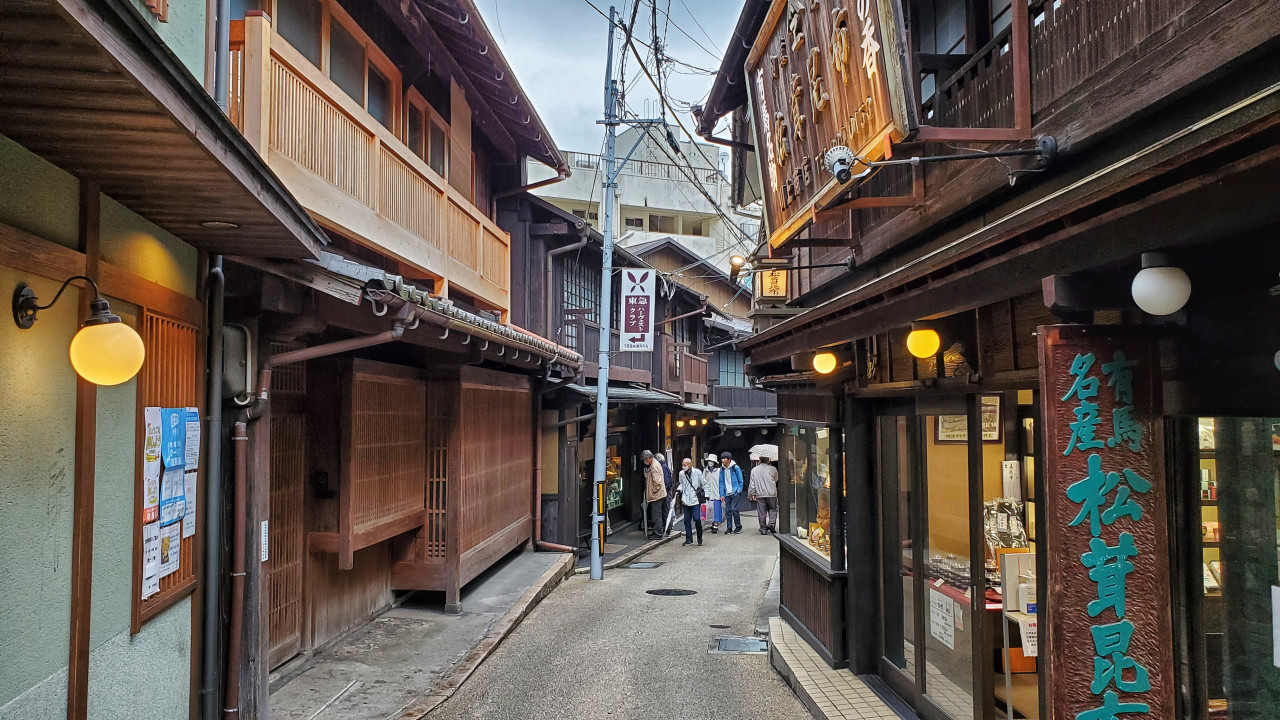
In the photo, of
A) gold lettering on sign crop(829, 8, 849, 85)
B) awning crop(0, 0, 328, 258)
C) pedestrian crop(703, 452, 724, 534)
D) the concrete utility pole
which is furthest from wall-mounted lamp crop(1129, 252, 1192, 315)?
pedestrian crop(703, 452, 724, 534)

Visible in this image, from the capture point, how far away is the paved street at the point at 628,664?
910cm

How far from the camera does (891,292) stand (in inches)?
242

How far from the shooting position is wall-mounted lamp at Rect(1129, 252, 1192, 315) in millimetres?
3627

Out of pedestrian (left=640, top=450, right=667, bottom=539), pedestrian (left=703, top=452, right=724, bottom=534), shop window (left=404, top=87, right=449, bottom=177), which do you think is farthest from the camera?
pedestrian (left=703, top=452, right=724, bottom=534)

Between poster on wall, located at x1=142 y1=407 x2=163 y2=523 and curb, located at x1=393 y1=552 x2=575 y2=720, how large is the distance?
151 inches

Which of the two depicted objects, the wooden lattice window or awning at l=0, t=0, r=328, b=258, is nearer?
awning at l=0, t=0, r=328, b=258

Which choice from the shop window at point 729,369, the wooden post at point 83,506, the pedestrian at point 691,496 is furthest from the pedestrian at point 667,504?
the wooden post at point 83,506

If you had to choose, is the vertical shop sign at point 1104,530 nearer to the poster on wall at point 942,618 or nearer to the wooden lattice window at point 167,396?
the poster on wall at point 942,618

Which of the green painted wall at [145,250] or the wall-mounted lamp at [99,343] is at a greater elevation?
the green painted wall at [145,250]

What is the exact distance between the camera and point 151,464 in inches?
217

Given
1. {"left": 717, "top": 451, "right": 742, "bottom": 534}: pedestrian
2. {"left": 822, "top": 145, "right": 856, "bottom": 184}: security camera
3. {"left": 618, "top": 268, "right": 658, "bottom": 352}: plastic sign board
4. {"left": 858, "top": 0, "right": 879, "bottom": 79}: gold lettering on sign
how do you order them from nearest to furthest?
{"left": 858, "top": 0, "right": 879, "bottom": 79}: gold lettering on sign, {"left": 822, "top": 145, "right": 856, "bottom": 184}: security camera, {"left": 618, "top": 268, "right": 658, "bottom": 352}: plastic sign board, {"left": 717, "top": 451, "right": 742, "bottom": 534}: pedestrian

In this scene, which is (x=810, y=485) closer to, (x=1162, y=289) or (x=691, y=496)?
(x=1162, y=289)

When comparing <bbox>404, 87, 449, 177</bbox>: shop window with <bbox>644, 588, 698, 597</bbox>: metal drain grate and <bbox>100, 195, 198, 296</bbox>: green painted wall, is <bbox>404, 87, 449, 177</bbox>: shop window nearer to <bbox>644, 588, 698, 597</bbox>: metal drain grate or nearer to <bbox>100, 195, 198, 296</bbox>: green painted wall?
<bbox>100, 195, 198, 296</bbox>: green painted wall

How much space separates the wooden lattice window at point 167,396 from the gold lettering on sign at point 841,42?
5.35m
